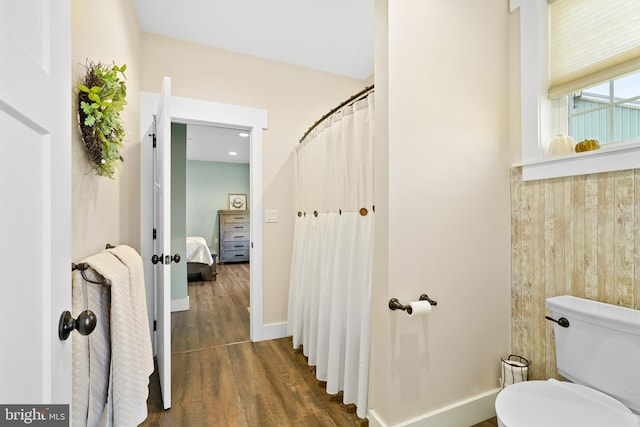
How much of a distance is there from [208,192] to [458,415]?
6890 mm

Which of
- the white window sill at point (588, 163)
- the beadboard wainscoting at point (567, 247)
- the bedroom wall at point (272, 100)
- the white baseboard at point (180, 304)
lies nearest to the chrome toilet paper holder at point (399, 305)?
the beadboard wainscoting at point (567, 247)

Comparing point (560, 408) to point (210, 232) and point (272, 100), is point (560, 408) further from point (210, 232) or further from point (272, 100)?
point (210, 232)

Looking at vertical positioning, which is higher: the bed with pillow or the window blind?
the window blind

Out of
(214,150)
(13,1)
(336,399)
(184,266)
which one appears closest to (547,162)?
(336,399)

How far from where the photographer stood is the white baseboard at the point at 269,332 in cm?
265

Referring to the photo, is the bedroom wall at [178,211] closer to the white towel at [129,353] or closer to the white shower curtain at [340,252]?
the white shower curtain at [340,252]

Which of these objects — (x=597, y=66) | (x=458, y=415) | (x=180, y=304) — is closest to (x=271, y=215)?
(x=180, y=304)

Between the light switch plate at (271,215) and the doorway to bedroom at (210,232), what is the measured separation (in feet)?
2.71

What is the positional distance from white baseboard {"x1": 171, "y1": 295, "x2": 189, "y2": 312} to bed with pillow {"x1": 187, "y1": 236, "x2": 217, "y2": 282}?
1474 mm

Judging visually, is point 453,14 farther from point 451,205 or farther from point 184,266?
point 184,266

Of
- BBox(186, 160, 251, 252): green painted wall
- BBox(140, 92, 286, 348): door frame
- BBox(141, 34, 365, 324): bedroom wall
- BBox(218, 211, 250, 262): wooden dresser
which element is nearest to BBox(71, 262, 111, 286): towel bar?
BBox(140, 92, 286, 348): door frame

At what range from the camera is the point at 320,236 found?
→ 217 cm

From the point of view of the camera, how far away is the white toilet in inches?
40.1

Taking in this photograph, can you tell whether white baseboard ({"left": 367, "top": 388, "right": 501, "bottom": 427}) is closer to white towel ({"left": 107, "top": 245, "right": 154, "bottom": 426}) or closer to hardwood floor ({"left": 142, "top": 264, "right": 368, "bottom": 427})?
hardwood floor ({"left": 142, "top": 264, "right": 368, "bottom": 427})
